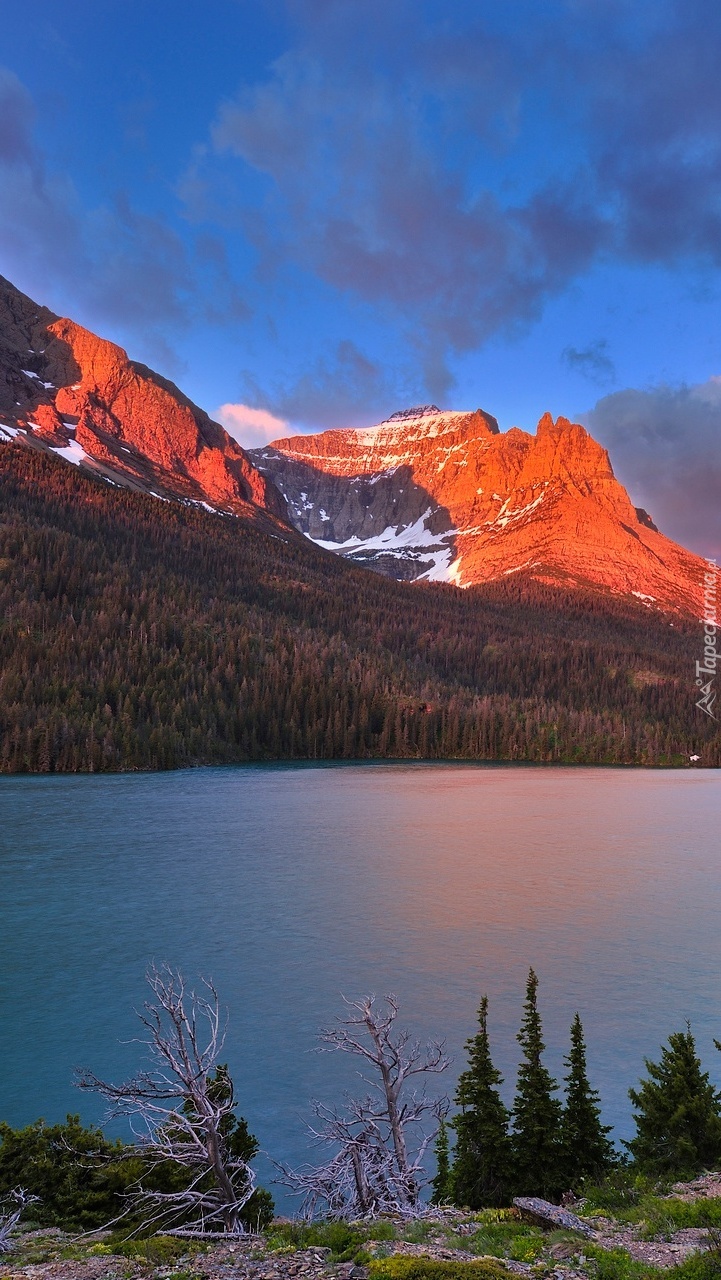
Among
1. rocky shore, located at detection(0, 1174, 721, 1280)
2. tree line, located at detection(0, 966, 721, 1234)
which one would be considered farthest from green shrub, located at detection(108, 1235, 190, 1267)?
tree line, located at detection(0, 966, 721, 1234)

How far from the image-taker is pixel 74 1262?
1429cm

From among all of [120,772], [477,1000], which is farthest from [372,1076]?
[120,772]

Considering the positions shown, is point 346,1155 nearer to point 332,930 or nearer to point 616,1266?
point 616,1266

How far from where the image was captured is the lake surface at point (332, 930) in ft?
107

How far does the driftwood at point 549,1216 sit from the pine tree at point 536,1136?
3.87 m

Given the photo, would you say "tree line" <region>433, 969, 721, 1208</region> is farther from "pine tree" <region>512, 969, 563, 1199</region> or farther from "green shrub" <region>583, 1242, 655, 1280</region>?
"green shrub" <region>583, 1242, 655, 1280</region>

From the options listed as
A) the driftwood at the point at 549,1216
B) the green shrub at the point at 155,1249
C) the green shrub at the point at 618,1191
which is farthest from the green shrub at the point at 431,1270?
the green shrub at the point at 618,1191

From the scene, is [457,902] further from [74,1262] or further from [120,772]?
[120,772]

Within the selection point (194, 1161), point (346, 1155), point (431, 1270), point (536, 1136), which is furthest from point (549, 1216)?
point (194, 1161)

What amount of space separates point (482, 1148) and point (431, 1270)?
32.9ft

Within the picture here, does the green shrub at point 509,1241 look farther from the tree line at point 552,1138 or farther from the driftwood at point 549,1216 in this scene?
the tree line at point 552,1138

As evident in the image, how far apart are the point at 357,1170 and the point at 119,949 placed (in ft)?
107

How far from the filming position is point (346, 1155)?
71.5ft

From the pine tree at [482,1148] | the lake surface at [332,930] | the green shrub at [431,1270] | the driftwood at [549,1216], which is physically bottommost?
the lake surface at [332,930]
